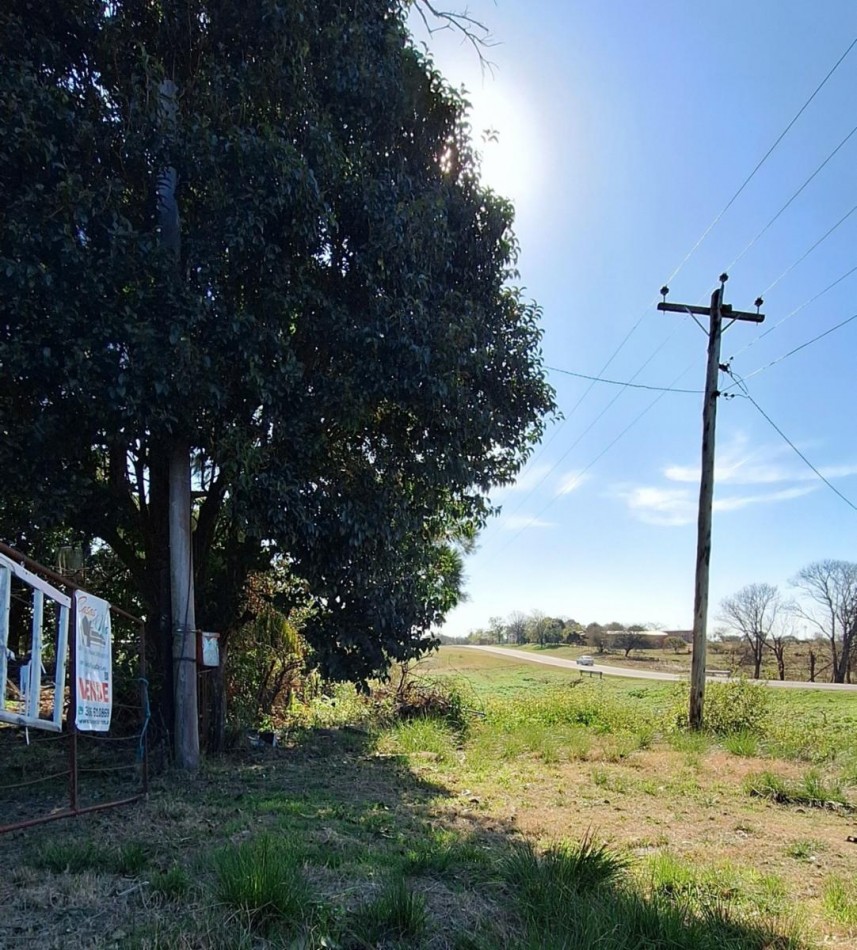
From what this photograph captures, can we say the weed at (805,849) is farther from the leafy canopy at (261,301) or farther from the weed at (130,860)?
the weed at (130,860)

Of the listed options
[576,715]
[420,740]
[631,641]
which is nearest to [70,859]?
[420,740]

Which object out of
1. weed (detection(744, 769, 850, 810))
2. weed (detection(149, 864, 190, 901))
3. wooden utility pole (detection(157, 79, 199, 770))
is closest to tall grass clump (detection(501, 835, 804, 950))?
weed (detection(149, 864, 190, 901))

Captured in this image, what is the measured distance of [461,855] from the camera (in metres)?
3.99

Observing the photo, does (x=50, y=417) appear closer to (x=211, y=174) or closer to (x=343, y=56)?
(x=211, y=174)

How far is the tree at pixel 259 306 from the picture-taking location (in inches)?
214

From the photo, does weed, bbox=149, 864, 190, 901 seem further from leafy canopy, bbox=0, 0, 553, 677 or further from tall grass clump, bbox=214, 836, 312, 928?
leafy canopy, bbox=0, 0, 553, 677

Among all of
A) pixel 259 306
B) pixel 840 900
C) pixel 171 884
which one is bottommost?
pixel 840 900

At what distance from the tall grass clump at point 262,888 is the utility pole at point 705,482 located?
360 inches

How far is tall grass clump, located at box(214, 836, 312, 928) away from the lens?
2.96 meters

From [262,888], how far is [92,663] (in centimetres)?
250

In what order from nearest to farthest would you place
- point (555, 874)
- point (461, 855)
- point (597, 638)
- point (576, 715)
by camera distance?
point (555, 874), point (461, 855), point (576, 715), point (597, 638)

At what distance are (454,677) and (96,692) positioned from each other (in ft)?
34.4

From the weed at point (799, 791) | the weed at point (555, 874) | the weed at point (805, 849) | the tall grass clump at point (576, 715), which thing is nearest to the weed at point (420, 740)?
the tall grass clump at point (576, 715)

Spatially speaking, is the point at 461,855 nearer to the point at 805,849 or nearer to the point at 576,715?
the point at 805,849
